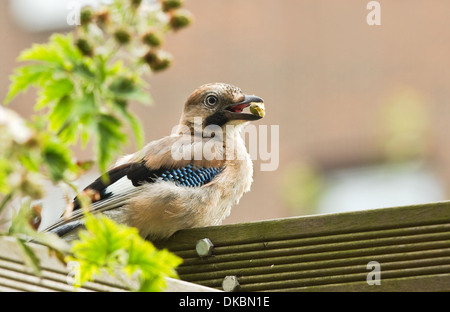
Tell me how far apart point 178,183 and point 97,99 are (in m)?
2.75

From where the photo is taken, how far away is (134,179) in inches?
165

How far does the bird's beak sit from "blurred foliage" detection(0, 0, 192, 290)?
3.32 m

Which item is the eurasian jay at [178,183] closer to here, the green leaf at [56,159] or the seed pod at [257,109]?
the seed pod at [257,109]

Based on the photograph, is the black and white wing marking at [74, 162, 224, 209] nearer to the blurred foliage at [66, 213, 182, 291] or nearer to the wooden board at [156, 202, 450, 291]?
the wooden board at [156, 202, 450, 291]

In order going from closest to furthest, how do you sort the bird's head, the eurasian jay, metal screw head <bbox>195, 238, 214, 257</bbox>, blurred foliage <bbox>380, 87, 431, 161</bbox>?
metal screw head <bbox>195, 238, 214, 257</bbox> < the eurasian jay < the bird's head < blurred foliage <bbox>380, 87, 431, 161</bbox>

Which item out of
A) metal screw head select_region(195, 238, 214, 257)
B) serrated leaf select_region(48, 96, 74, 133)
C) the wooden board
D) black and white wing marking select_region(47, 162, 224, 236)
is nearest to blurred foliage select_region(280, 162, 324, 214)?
black and white wing marking select_region(47, 162, 224, 236)

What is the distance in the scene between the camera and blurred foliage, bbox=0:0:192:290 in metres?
1.43

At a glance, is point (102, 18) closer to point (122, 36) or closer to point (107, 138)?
point (122, 36)

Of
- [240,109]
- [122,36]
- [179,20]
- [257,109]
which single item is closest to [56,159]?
[122,36]

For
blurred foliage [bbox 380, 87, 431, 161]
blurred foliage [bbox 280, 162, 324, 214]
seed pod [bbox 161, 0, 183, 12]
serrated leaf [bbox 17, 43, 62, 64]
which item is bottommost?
serrated leaf [bbox 17, 43, 62, 64]

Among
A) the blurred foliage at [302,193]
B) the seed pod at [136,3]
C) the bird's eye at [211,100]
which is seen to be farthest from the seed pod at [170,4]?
the blurred foliage at [302,193]

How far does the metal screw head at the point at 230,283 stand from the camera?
9.01 feet

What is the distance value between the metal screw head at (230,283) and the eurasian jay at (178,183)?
0.81 metres

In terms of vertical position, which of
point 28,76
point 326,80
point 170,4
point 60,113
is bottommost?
point 60,113
